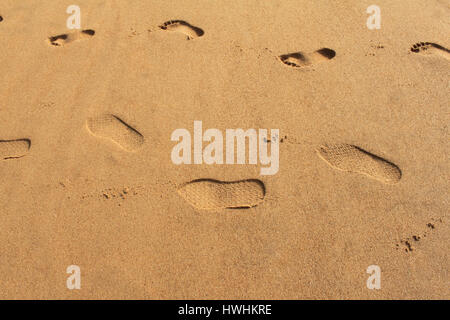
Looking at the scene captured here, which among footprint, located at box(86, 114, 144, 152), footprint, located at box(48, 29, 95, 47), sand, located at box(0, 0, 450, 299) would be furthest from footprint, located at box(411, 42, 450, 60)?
footprint, located at box(48, 29, 95, 47)

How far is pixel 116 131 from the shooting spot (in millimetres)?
2068

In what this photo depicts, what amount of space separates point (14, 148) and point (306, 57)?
7.14 feet

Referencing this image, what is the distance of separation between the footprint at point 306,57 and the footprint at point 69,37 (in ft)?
5.25

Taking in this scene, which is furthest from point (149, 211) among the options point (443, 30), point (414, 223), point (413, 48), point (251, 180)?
point (443, 30)

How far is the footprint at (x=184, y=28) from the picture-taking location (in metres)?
2.49

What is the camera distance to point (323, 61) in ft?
7.69

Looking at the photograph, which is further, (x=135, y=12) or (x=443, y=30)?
(x=135, y=12)

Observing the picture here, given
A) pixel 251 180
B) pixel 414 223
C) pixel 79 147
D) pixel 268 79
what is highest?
pixel 268 79

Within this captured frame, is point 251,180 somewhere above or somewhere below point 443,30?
below

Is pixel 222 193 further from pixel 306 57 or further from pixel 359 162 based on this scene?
pixel 306 57

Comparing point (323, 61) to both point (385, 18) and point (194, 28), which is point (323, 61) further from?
point (194, 28)

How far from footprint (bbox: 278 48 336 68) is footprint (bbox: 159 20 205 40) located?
0.71 m

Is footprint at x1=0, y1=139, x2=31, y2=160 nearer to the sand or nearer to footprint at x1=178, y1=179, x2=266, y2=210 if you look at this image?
the sand

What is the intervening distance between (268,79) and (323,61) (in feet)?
1.56
